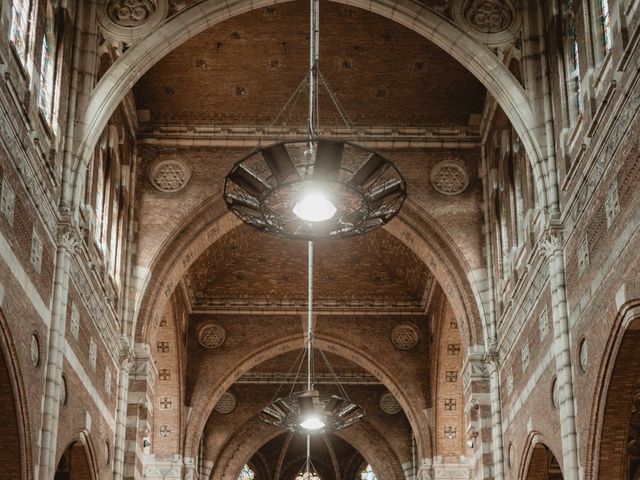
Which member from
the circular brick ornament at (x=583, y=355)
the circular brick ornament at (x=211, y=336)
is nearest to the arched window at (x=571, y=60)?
the circular brick ornament at (x=583, y=355)

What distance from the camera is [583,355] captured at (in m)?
16.3

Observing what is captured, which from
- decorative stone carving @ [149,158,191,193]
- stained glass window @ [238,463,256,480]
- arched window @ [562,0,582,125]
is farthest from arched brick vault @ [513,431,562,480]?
stained glass window @ [238,463,256,480]

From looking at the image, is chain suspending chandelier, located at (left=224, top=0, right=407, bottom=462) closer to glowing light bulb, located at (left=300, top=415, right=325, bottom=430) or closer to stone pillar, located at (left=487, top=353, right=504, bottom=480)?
stone pillar, located at (left=487, top=353, right=504, bottom=480)

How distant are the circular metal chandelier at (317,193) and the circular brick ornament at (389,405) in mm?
22418

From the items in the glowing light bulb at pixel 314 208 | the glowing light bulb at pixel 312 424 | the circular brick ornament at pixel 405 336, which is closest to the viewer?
the glowing light bulb at pixel 314 208

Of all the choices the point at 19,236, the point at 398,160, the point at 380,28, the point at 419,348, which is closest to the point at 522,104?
the point at 380,28

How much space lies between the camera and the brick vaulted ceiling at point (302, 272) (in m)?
30.4

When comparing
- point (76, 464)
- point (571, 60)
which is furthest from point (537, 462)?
point (76, 464)

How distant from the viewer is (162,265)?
24453mm

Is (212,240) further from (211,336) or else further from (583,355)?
(583,355)

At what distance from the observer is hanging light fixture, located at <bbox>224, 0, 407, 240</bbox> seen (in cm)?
1316

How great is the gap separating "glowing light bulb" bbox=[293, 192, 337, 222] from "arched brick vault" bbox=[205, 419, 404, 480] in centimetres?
2348

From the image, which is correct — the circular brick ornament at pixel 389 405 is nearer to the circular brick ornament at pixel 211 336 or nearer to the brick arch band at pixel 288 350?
the brick arch band at pixel 288 350

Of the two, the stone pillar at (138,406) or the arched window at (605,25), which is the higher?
the arched window at (605,25)
